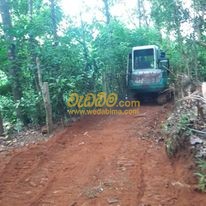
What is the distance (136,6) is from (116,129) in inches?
717

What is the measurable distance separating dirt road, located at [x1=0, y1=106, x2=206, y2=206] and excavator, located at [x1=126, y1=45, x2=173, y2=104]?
3.65 metres

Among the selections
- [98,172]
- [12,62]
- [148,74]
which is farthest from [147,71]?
[98,172]

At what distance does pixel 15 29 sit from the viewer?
30.5ft

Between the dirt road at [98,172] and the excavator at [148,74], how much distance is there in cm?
365

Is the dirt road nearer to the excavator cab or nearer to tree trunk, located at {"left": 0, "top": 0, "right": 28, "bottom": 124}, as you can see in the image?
tree trunk, located at {"left": 0, "top": 0, "right": 28, "bottom": 124}

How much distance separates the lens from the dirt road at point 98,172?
4.54m

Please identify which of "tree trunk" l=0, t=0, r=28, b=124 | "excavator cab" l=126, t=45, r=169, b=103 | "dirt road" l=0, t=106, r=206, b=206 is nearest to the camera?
"dirt road" l=0, t=106, r=206, b=206

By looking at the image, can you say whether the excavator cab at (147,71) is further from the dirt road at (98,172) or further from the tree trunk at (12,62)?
the tree trunk at (12,62)

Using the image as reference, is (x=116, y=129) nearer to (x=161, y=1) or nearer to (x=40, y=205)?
(x=40, y=205)

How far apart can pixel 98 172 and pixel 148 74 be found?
22.5 ft

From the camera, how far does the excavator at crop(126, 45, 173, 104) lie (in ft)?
38.3

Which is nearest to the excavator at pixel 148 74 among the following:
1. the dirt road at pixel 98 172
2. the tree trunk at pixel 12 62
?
the dirt road at pixel 98 172

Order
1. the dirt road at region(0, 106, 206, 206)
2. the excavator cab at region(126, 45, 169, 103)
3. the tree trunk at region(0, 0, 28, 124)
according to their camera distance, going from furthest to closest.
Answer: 1. the excavator cab at region(126, 45, 169, 103)
2. the tree trunk at region(0, 0, 28, 124)
3. the dirt road at region(0, 106, 206, 206)

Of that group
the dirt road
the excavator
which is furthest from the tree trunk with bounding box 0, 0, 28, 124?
the excavator
